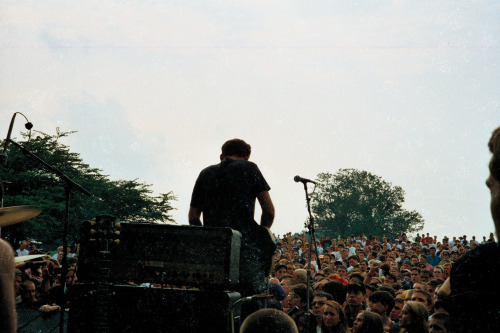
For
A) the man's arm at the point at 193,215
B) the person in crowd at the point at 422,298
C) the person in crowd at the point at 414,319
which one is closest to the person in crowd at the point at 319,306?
the person in crowd at the point at 422,298

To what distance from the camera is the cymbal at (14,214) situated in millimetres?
1973

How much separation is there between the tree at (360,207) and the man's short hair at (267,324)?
66.8 m

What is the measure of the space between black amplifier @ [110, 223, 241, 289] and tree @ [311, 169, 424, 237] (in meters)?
65.7

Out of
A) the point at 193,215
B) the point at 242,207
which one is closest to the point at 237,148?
the point at 242,207

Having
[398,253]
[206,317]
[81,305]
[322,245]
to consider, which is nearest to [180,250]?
[206,317]

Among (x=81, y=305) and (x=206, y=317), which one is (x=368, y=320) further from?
(x=81, y=305)

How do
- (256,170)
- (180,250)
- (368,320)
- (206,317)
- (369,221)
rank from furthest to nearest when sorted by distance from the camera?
(369,221) → (368,320) → (256,170) → (180,250) → (206,317)

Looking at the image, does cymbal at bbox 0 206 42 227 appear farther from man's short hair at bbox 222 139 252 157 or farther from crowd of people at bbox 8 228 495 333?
man's short hair at bbox 222 139 252 157

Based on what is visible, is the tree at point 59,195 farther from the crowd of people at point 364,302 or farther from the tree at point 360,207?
the tree at point 360,207

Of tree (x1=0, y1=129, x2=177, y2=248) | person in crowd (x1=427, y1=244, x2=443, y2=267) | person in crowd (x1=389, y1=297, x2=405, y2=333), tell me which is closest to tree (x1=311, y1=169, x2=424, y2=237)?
tree (x1=0, y1=129, x2=177, y2=248)

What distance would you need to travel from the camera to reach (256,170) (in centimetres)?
A: 421

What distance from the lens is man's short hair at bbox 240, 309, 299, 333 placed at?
7.87 ft

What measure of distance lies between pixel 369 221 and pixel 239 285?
223ft

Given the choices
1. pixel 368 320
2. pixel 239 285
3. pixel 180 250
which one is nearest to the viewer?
pixel 180 250
